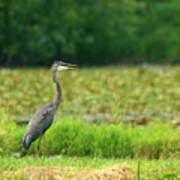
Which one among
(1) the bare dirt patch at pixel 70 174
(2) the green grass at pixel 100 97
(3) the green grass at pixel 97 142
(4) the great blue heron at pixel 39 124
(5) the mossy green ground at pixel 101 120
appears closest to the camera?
(1) the bare dirt patch at pixel 70 174

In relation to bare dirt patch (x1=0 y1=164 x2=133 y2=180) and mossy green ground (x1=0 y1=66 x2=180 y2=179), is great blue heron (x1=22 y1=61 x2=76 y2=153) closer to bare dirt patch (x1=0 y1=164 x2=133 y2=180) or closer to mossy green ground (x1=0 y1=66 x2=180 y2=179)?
mossy green ground (x1=0 y1=66 x2=180 y2=179)

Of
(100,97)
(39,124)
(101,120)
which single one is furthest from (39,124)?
(100,97)

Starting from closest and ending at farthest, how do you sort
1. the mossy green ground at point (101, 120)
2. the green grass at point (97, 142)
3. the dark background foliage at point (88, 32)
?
the mossy green ground at point (101, 120), the green grass at point (97, 142), the dark background foliage at point (88, 32)

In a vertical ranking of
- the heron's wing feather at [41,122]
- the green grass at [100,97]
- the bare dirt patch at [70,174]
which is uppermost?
the green grass at [100,97]

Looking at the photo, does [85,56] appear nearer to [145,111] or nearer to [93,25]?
[93,25]

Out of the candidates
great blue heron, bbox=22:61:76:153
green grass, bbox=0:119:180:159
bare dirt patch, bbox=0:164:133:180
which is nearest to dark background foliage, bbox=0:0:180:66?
green grass, bbox=0:119:180:159

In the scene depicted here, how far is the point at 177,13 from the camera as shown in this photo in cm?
2706

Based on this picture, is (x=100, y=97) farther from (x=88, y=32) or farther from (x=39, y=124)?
(x=88, y=32)

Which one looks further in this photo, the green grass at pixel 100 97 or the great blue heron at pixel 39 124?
the green grass at pixel 100 97

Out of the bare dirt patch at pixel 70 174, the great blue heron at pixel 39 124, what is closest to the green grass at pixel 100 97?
the great blue heron at pixel 39 124

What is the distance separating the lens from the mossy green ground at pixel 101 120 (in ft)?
20.4

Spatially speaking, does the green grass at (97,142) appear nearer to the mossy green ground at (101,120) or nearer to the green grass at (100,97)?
the mossy green ground at (101,120)

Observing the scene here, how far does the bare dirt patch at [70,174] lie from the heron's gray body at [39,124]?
0.98 meters

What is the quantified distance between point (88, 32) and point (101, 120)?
17.6 m
